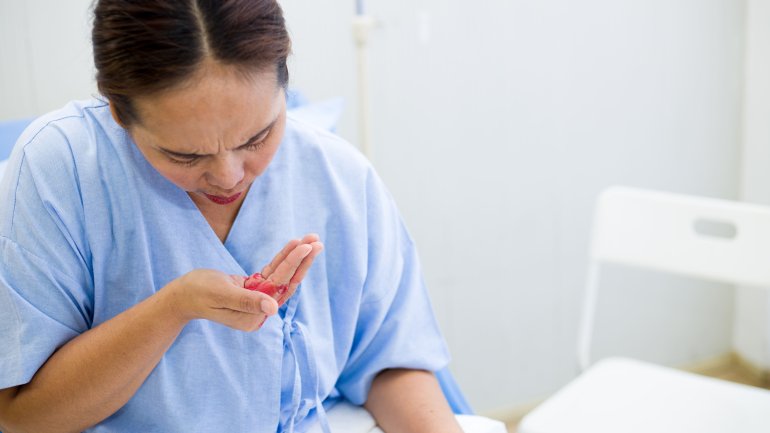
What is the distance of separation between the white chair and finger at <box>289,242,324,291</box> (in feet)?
2.24

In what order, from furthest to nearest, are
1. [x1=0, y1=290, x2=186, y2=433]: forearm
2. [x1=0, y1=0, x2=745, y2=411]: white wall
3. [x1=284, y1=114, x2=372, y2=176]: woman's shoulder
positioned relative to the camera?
[x1=0, y1=0, x2=745, y2=411]: white wall → [x1=284, y1=114, x2=372, y2=176]: woman's shoulder → [x1=0, y1=290, x2=186, y2=433]: forearm

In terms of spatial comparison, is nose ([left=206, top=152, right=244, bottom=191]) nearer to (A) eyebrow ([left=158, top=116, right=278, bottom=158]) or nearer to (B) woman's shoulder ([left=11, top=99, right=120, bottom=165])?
(A) eyebrow ([left=158, top=116, right=278, bottom=158])

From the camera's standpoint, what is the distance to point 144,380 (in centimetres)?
109

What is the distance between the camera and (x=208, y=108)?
0.92m

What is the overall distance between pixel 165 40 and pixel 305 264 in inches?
11.0

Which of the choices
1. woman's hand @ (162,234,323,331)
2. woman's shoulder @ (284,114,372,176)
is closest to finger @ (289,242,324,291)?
woman's hand @ (162,234,323,331)

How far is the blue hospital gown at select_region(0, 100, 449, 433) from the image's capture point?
3.36 ft

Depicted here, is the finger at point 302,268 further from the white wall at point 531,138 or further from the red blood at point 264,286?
the white wall at point 531,138

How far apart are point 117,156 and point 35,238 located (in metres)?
0.14

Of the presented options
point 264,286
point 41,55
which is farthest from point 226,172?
point 41,55

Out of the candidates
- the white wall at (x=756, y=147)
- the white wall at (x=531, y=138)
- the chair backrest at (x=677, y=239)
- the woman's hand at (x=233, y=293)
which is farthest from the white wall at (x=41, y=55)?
the white wall at (x=756, y=147)

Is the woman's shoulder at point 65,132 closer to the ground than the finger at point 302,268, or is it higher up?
higher up

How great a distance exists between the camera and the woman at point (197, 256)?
3.05 feet

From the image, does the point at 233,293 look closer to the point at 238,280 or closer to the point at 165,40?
the point at 238,280
